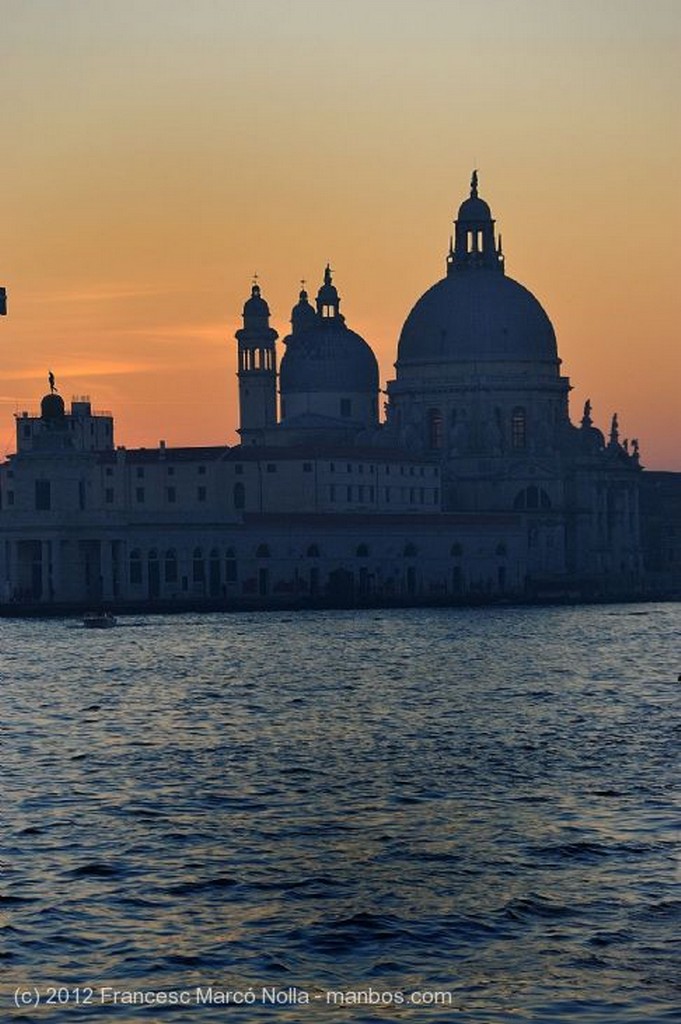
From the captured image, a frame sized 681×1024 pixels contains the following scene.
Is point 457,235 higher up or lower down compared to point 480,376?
higher up

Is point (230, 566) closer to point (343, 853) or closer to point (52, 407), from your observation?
point (52, 407)

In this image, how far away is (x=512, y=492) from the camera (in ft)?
596

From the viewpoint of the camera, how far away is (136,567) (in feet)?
486

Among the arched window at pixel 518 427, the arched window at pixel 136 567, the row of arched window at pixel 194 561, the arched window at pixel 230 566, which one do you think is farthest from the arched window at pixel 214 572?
the arched window at pixel 518 427

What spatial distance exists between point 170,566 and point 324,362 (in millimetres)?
47899

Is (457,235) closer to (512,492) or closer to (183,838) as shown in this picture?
(512,492)

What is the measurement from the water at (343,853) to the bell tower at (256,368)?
117m

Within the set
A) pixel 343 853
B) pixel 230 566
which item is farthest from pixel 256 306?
pixel 343 853

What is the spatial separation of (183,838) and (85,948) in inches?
349

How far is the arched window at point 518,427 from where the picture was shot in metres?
189

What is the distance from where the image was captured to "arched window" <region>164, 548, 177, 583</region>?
5881 inches

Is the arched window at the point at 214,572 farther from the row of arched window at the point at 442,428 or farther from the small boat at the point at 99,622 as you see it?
the row of arched window at the point at 442,428

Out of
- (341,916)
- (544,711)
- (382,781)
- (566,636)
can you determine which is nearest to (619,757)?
(382,781)

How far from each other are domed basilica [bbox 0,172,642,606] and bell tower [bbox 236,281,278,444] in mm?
162
